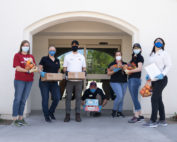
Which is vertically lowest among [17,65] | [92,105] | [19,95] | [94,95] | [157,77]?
[92,105]

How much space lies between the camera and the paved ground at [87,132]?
4691 mm

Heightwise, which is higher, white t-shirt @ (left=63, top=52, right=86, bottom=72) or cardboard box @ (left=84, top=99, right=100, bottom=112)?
white t-shirt @ (left=63, top=52, right=86, bottom=72)

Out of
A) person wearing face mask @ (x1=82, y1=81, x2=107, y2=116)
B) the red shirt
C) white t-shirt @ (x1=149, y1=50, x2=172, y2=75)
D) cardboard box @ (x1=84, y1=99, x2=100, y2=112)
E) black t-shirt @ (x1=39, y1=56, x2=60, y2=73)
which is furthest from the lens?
person wearing face mask @ (x1=82, y1=81, x2=107, y2=116)

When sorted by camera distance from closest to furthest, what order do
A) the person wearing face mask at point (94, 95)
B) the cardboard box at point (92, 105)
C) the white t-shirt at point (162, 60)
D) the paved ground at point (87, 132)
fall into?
1. the paved ground at point (87, 132)
2. the white t-shirt at point (162, 60)
3. the cardboard box at point (92, 105)
4. the person wearing face mask at point (94, 95)

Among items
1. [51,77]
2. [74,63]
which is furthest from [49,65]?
[74,63]

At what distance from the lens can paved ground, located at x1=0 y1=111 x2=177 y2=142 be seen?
4691 millimetres

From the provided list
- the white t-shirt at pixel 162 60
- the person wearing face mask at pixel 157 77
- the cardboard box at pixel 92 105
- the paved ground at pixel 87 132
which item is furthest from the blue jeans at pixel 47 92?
the white t-shirt at pixel 162 60

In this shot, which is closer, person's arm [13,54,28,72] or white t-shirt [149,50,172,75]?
white t-shirt [149,50,172,75]

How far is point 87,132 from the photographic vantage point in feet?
17.3

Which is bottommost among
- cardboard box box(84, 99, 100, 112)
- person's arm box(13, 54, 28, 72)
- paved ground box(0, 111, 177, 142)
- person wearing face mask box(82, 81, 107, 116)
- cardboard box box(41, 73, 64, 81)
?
paved ground box(0, 111, 177, 142)

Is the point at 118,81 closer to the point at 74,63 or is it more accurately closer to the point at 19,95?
the point at 74,63

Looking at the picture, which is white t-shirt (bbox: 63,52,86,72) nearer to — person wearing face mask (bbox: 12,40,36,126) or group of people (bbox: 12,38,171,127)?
group of people (bbox: 12,38,171,127)

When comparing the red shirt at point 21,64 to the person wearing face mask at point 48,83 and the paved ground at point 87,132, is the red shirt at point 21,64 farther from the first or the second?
the paved ground at point 87,132

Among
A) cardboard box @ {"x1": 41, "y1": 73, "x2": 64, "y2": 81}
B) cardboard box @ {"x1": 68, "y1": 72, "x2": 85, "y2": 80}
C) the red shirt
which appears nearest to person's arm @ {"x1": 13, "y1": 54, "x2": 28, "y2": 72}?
the red shirt
